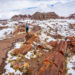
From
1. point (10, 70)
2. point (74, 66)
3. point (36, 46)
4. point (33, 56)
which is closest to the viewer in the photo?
point (10, 70)

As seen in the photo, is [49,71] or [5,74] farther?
[5,74]

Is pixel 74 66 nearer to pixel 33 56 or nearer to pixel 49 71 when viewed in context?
pixel 49 71

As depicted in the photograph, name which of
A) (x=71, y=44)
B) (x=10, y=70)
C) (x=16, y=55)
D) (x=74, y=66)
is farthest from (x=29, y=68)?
(x=71, y=44)

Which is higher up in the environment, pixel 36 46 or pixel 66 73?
pixel 36 46

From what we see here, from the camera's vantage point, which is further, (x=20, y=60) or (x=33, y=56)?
(x=33, y=56)

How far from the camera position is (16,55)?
10.2 meters

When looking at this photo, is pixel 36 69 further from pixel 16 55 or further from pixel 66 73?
pixel 16 55

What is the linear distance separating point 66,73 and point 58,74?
127cm

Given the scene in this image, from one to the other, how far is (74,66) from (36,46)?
536 cm

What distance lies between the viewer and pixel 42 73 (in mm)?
6336

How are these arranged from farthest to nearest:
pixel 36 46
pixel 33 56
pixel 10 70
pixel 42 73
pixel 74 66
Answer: pixel 36 46, pixel 33 56, pixel 74 66, pixel 10 70, pixel 42 73

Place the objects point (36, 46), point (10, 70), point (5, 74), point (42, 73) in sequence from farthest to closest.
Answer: point (36, 46), point (10, 70), point (5, 74), point (42, 73)

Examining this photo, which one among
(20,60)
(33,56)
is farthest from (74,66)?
(20,60)

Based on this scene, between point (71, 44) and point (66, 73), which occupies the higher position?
point (71, 44)
